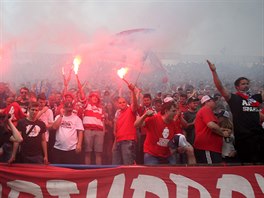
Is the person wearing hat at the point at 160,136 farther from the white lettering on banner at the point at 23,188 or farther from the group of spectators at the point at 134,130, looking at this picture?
the white lettering on banner at the point at 23,188

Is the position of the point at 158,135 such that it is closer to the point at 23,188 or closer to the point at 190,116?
the point at 190,116

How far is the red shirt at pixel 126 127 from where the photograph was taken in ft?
18.2

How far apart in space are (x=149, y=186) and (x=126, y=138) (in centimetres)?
156

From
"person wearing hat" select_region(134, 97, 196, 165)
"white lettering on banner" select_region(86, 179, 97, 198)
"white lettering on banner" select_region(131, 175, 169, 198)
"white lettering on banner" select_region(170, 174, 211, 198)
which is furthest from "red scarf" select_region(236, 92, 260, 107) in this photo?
"white lettering on banner" select_region(86, 179, 97, 198)

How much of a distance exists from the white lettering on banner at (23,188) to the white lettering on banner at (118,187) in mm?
773

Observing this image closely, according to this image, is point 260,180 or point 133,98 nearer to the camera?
point 260,180

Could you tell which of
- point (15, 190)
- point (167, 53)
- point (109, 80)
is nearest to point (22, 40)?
point (109, 80)

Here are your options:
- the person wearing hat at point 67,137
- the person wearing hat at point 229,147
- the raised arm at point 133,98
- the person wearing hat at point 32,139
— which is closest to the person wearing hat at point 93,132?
the person wearing hat at point 67,137

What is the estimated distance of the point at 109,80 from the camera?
8500 millimetres

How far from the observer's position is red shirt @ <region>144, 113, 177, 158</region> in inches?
187

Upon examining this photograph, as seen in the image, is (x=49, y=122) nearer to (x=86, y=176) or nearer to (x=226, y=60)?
(x=86, y=176)

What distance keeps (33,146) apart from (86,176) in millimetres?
1165

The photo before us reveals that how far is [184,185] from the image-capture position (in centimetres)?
402

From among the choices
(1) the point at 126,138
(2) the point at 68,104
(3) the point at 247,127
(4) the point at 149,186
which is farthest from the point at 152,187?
(2) the point at 68,104
